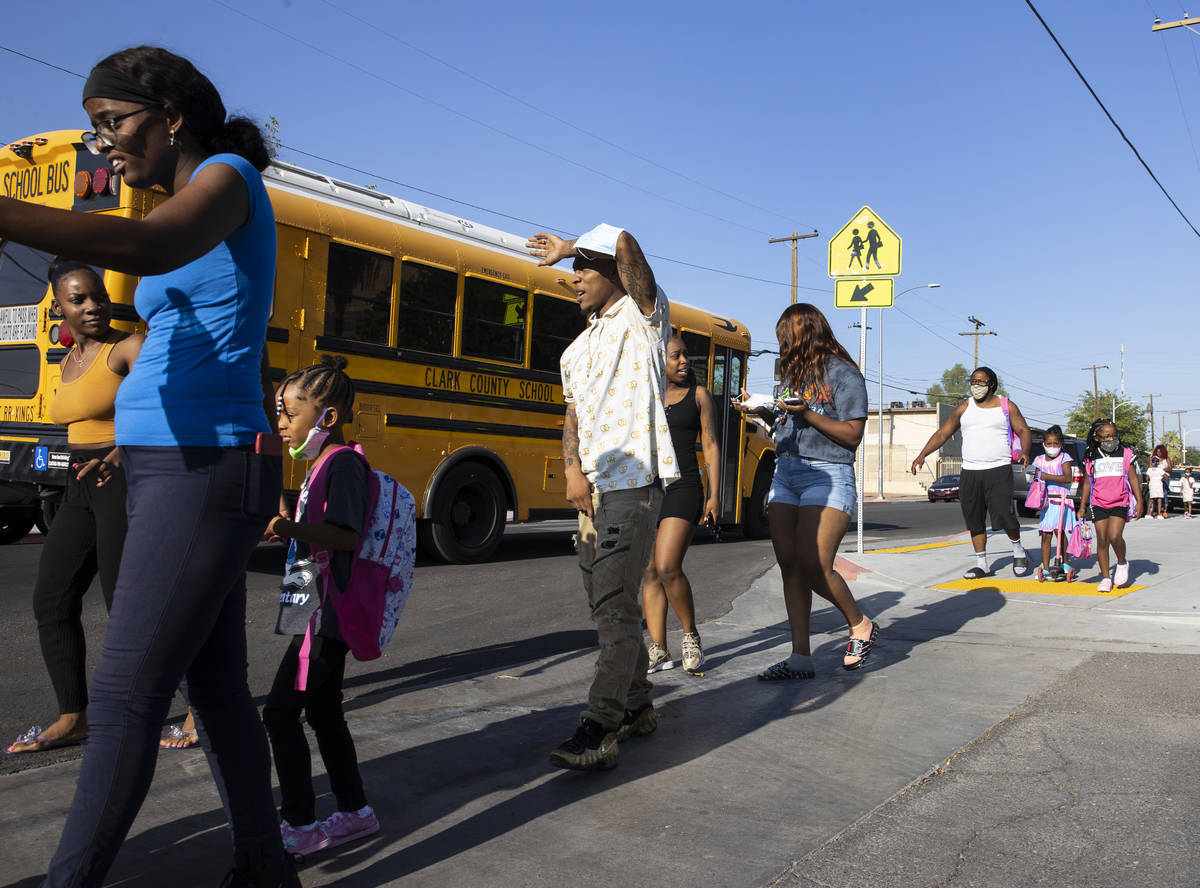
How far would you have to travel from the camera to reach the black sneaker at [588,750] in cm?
354

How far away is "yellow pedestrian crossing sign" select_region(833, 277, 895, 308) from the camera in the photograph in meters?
9.98

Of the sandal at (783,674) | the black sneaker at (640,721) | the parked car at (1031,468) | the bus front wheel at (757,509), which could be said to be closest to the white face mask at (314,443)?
the black sneaker at (640,721)

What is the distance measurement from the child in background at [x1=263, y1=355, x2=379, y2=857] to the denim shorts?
116 inches

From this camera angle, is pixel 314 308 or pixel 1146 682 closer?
pixel 1146 682

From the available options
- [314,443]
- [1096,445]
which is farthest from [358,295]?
[1096,445]

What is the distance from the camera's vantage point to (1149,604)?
7.58 metres

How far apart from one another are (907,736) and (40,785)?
10.3 ft

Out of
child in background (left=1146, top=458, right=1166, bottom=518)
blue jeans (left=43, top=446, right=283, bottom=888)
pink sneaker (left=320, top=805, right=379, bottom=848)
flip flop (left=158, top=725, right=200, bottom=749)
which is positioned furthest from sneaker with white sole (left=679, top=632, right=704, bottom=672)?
child in background (left=1146, top=458, right=1166, bottom=518)

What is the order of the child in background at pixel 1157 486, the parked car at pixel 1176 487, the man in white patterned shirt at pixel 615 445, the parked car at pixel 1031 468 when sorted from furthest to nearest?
the parked car at pixel 1176 487
the child in background at pixel 1157 486
the parked car at pixel 1031 468
the man in white patterned shirt at pixel 615 445

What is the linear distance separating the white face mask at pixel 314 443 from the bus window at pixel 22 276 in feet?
21.7

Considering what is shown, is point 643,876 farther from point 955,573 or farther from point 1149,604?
point 955,573

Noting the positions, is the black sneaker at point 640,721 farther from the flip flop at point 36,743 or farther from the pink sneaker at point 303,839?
Answer: the flip flop at point 36,743

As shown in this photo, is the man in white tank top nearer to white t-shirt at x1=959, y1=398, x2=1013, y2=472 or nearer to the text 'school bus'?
white t-shirt at x1=959, y1=398, x2=1013, y2=472

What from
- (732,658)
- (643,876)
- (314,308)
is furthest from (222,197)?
(314,308)
